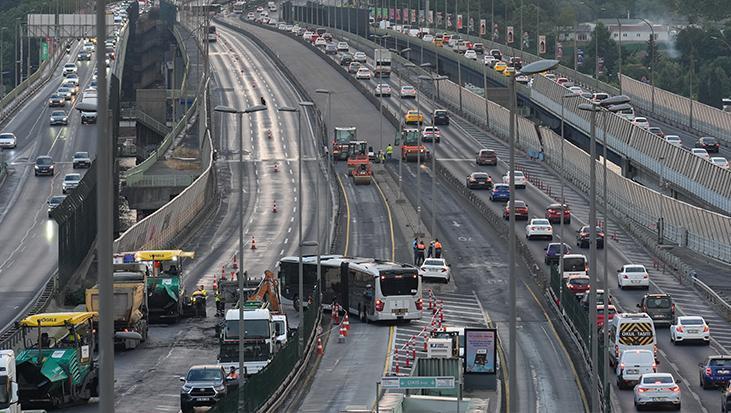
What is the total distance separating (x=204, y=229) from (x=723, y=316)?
37291 mm

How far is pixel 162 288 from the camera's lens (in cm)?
7225

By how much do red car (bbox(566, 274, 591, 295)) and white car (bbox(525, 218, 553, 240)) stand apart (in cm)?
1816

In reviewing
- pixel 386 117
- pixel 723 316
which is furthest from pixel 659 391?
pixel 386 117

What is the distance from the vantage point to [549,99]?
561 ft

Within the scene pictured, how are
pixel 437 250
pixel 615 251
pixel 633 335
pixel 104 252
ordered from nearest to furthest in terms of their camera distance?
pixel 104 252 < pixel 633 335 < pixel 437 250 < pixel 615 251

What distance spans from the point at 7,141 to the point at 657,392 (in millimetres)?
92798

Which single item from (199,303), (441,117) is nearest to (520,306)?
(199,303)

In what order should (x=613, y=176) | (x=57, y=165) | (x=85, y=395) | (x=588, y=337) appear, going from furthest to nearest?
(x=57, y=165) → (x=613, y=176) → (x=588, y=337) → (x=85, y=395)

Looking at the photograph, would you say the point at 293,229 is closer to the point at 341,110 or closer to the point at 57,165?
the point at 57,165

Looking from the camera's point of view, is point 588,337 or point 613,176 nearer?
point 588,337

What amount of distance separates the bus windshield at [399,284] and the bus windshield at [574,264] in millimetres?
15510

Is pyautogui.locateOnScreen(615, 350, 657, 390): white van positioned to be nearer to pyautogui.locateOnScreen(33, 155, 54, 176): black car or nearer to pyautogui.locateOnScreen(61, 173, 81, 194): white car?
pyautogui.locateOnScreen(61, 173, 81, 194): white car

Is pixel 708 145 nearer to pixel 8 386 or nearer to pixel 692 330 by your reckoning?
pixel 692 330

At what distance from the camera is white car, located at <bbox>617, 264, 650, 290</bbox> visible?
85312 mm
